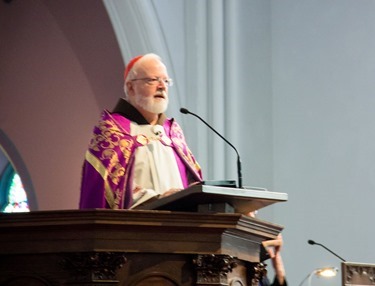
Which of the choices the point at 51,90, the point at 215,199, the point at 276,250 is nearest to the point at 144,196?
the point at 276,250

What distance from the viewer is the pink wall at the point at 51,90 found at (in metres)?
10.3

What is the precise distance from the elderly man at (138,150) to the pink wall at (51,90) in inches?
163

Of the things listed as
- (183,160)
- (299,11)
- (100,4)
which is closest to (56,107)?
(100,4)

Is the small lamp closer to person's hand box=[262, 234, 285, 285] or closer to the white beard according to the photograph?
person's hand box=[262, 234, 285, 285]

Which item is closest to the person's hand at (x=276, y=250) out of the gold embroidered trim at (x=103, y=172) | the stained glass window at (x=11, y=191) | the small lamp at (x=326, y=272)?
the gold embroidered trim at (x=103, y=172)

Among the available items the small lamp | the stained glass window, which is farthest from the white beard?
the stained glass window

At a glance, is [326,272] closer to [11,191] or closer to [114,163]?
[114,163]

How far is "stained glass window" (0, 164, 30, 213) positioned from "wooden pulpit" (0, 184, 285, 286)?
10.7 metres

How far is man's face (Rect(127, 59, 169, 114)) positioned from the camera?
5.70 meters

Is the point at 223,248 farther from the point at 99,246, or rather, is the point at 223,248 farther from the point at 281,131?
the point at 281,131

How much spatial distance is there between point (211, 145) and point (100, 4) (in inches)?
64.5

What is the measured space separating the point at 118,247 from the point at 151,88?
1687 millimetres

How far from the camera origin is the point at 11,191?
1492 centimetres

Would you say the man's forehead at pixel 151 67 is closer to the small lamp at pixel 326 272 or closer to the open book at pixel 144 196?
the open book at pixel 144 196
